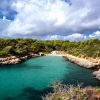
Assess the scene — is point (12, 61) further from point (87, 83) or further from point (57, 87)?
point (57, 87)


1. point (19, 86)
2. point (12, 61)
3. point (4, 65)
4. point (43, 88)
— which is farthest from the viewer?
point (12, 61)

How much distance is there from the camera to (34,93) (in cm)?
4847

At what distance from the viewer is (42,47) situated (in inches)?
6939

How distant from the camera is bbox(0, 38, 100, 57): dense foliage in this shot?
11801 cm

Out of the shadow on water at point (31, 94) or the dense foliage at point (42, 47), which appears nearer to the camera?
the shadow on water at point (31, 94)

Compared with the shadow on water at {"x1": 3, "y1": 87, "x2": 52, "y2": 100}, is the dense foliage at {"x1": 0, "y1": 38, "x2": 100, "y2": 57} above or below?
above

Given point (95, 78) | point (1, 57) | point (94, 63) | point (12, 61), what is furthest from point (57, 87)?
point (1, 57)

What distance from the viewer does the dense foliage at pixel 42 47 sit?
11801 centimetres

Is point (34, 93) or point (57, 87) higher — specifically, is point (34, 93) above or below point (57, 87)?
below

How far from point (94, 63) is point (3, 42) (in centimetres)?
6951

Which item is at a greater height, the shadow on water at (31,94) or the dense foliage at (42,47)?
the dense foliage at (42,47)

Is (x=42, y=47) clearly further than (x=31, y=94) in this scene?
Yes

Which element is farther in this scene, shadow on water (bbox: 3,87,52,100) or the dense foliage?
the dense foliage

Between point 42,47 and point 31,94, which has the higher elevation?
point 42,47
